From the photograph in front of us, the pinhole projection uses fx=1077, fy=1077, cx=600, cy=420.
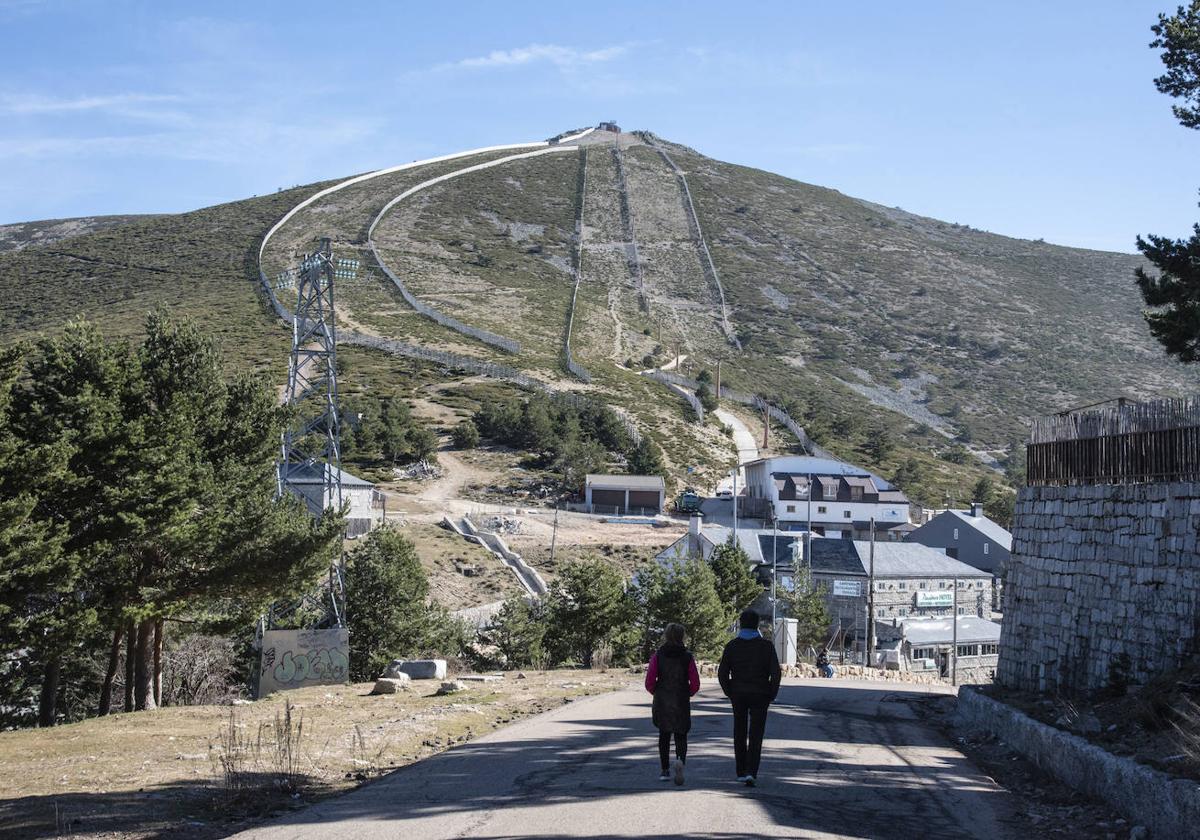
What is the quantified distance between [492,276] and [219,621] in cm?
10605

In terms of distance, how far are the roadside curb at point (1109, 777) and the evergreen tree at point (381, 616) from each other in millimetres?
25006

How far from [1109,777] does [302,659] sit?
60.2ft

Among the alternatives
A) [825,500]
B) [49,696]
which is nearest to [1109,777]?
[49,696]

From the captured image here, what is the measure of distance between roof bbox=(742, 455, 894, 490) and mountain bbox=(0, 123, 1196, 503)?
5833 millimetres

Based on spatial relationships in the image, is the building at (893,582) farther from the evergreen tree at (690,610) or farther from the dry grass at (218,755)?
the dry grass at (218,755)

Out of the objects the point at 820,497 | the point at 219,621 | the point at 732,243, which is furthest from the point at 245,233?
the point at 219,621

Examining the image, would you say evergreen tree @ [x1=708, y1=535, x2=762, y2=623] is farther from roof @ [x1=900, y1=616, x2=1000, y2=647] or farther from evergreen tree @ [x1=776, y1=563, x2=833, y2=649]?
roof @ [x1=900, y1=616, x2=1000, y2=647]

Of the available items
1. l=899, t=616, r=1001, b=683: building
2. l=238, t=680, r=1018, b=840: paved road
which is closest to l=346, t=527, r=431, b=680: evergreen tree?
l=238, t=680, r=1018, b=840: paved road

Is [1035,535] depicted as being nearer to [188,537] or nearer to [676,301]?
[188,537]

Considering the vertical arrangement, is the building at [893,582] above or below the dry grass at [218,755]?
below

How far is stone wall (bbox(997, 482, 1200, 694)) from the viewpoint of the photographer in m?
12.7

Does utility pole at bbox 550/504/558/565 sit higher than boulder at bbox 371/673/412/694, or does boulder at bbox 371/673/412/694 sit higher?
boulder at bbox 371/673/412/694

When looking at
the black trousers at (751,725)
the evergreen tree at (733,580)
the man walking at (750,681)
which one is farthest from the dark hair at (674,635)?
the evergreen tree at (733,580)

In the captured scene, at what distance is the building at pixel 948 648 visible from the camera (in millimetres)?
50750
